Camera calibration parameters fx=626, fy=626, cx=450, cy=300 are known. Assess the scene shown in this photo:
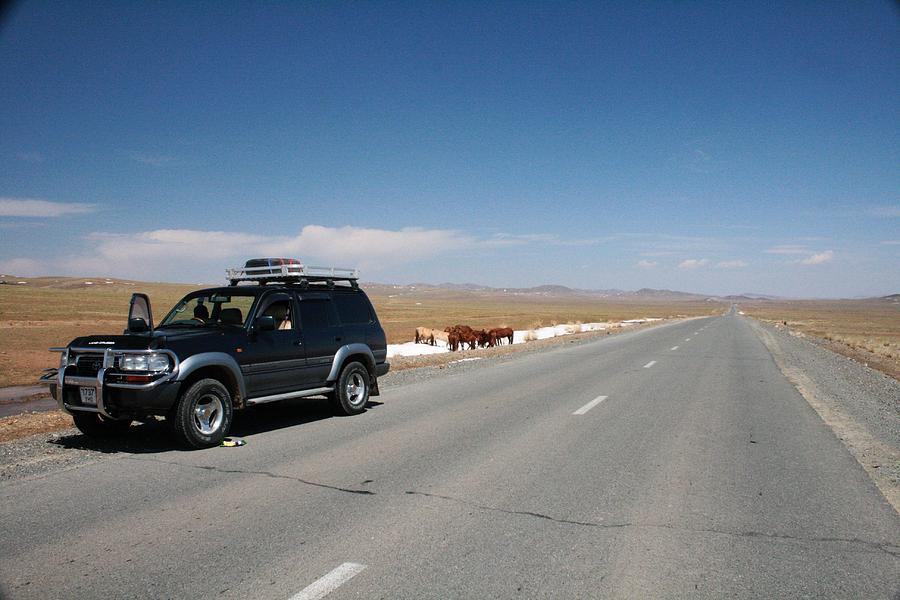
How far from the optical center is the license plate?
24.5 feet

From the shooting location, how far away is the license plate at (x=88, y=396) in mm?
7466

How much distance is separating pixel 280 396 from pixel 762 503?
6.25 meters

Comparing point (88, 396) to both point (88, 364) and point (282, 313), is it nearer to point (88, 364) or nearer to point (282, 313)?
A: point (88, 364)

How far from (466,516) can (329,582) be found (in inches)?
60.8

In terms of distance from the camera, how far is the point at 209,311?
945cm

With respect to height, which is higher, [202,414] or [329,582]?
[202,414]

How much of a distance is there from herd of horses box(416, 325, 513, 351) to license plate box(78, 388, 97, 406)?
A: 73.2 feet

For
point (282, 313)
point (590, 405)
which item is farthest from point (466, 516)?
point (590, 405)

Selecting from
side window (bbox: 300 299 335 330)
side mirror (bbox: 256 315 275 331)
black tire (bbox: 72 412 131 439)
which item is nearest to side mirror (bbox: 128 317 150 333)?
black tire (bbox: 72 412 131 439)

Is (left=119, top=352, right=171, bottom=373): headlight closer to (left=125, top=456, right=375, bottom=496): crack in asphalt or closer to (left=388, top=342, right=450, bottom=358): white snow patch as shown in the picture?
(left=125, top=456, right=375, bottom=496): crack in asphalt

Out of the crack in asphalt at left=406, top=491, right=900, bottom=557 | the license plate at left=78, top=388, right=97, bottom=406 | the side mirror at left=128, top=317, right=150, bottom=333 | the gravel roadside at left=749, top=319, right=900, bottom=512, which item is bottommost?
the gravel roadside at left=749, top=319, right=900, bottom=512

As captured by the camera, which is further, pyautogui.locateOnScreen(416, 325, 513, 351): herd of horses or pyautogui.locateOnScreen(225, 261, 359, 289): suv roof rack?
pyautogui.locateOnScreen(416, 325, 513, 351): herd of horses

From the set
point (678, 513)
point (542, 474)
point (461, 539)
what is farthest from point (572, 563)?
point (542, 474)

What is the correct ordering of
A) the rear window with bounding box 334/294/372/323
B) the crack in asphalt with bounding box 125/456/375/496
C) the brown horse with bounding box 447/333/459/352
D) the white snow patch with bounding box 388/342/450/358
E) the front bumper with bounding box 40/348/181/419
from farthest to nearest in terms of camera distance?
the brown horse with bounding box 447/333/459/352
the white snow patch with bounding box 388/342/450/358
the rear window with bounding box 334/294/372/323
the front bumper with bounding box 40/348/181/419
the crack in asphalt with bounding box 125/456/375/496
